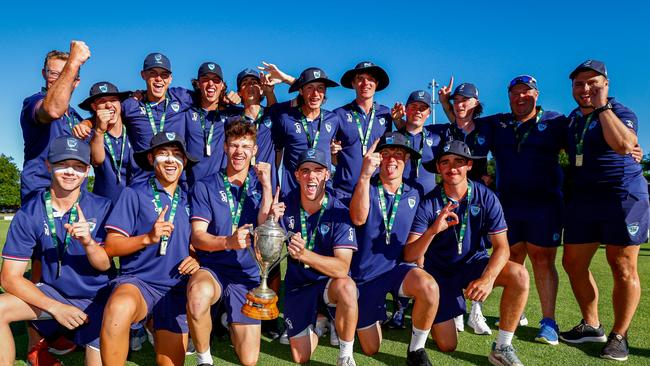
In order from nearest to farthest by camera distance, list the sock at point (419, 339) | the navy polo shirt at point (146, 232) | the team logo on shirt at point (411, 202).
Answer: the navy polo shirt at point (146, 232) → the sock at point (419, 339) → the team logo on shirt at point (411, 202)

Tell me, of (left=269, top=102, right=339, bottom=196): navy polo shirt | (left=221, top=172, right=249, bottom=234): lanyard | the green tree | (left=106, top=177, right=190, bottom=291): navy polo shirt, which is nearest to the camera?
(left=106, top=177, right=190, bottom=291): navy polo shirt

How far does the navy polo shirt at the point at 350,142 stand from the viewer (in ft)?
22.5

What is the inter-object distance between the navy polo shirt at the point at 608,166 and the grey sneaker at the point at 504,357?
212 centimetres

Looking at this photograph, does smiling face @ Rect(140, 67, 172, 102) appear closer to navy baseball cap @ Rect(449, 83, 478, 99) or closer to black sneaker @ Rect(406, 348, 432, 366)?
navy baseball cap @ Rect(449, 83, 478, 99)

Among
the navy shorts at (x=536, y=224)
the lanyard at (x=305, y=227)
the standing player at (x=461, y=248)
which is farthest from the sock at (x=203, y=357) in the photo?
the navy shorts at (x=536, y=224)

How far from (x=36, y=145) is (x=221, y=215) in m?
2.43

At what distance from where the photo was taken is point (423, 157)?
6.86 metres

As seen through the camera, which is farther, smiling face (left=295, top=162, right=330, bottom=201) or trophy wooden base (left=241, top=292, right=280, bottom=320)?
smiling face (left=295, top=162, right=330, bottom=201)

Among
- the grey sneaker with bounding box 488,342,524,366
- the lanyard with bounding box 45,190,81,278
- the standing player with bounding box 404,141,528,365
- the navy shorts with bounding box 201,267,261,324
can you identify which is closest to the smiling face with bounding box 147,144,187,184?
the lanyard with bounding box 45,190,81,278

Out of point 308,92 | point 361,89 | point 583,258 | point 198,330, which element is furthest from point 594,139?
point 198,330

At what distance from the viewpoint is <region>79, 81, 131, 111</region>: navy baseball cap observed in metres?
5.94

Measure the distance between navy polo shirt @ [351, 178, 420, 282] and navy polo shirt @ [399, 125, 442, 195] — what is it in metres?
1.26

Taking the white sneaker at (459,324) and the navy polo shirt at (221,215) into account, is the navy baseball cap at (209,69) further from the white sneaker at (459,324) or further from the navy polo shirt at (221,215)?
the white sneaker at (459,324)

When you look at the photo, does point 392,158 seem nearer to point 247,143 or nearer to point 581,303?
point 247,143
